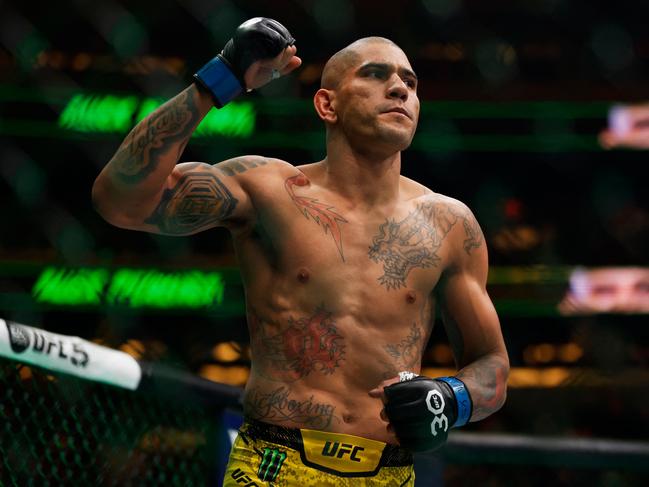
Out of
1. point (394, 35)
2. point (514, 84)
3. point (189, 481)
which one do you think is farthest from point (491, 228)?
point (189, 481)

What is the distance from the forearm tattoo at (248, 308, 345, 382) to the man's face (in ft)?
1.16

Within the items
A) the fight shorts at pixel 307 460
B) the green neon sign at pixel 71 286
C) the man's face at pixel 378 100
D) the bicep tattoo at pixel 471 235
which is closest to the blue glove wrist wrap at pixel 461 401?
the fight shorts at pixel 307 460

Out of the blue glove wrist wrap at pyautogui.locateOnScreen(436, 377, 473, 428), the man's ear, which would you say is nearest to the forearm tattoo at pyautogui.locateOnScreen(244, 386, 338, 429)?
the blue glove wrist wrap at pyautogui.locateOnScreen(436, 377, 473, 428)

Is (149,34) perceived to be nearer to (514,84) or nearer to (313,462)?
(514,84)

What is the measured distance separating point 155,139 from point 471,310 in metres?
0.67

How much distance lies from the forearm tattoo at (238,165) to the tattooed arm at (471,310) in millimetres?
393

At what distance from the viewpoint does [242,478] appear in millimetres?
1598

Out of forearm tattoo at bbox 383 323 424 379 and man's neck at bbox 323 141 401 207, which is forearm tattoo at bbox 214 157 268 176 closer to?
man's neck at bbox 323 141 401 207

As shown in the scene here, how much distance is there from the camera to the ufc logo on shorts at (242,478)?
5.20ft

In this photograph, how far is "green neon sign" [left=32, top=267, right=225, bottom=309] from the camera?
5.28 metres

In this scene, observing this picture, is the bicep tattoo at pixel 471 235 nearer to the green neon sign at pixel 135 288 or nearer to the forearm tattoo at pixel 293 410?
the forearm tattoo at pixel 293 410

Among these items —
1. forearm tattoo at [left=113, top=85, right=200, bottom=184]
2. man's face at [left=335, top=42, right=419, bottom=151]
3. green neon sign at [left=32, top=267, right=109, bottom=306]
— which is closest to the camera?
forearm tattoo at [left=113, top=85, right=200, bottom=184]

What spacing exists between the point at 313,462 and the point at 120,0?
15.5ft

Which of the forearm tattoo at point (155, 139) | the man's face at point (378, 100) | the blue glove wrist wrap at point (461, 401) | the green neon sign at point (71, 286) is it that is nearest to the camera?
the forearm tattoo at point (155, 139)
